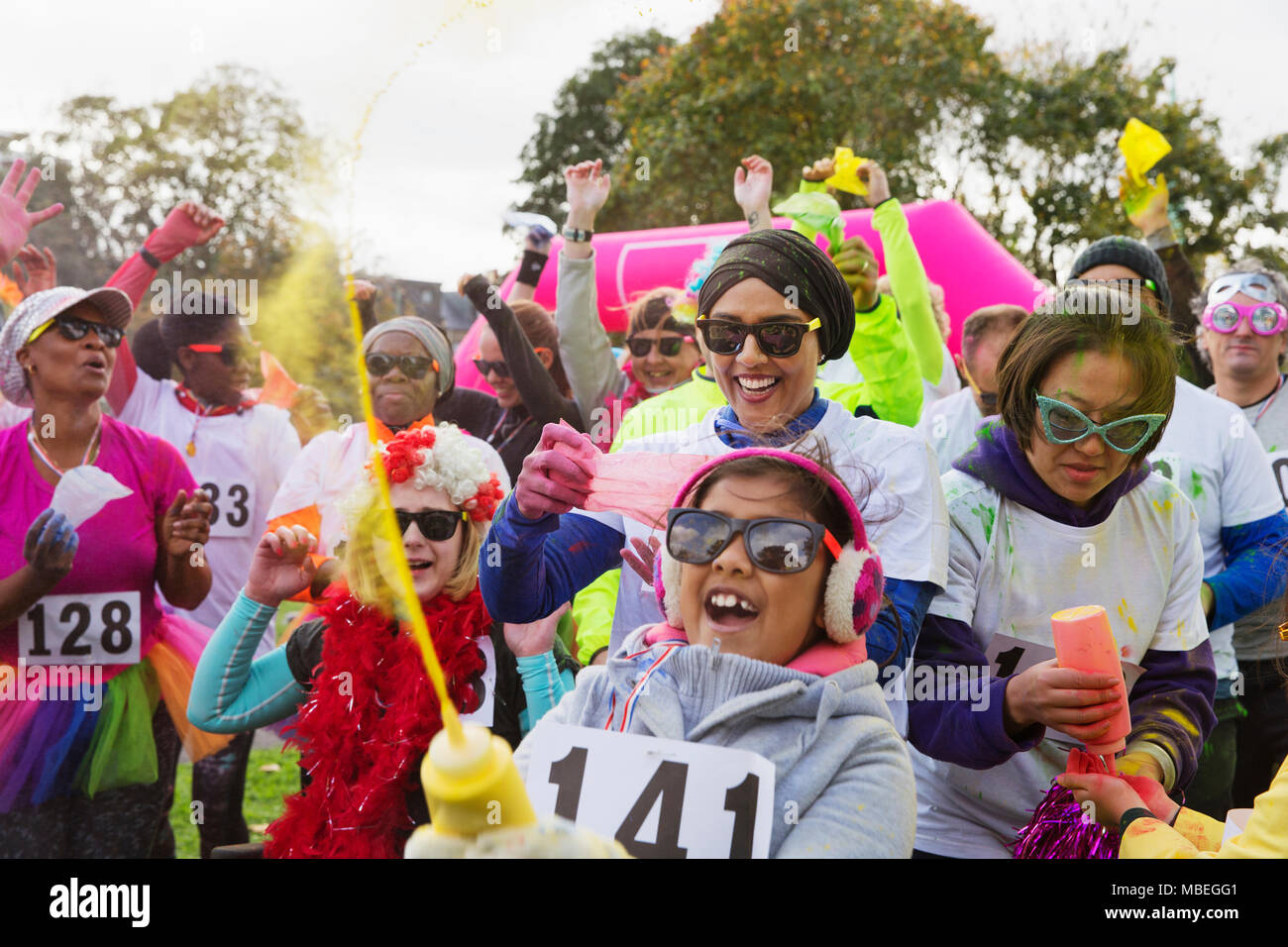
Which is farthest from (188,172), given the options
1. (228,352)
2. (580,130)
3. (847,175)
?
(580,130)

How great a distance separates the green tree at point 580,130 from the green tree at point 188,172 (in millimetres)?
7659

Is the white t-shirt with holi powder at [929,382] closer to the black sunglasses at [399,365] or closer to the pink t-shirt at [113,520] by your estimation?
the black sunglasses at [399,365]

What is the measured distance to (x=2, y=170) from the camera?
21.0ft

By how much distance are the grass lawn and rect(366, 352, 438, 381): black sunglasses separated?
1602 millimetres

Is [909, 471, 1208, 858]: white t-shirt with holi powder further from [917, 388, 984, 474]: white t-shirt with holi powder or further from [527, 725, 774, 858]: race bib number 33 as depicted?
[917, 388, 984, 474]: white t-shirt with holi powder

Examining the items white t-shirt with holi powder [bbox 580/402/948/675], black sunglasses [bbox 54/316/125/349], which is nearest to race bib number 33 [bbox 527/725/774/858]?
white t-shirt with holi powder [bbox 580/402/948/675]

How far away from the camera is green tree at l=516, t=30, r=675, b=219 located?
16.0 metres

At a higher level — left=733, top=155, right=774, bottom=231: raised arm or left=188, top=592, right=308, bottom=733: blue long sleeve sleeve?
left=733, top=155, right=774, bottom=231: raised arm

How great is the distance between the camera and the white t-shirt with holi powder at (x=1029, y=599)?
2.20 metres

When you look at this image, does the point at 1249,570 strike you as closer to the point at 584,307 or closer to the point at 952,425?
the point at 952,425

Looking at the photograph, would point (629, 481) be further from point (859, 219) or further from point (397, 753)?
point (859, 219)

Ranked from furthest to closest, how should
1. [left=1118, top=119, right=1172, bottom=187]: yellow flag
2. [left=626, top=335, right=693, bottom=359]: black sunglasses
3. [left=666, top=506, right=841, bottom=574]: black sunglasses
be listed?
[left=1118, top=119, right=1172, bottom=187]: yellow flag, [left=626, top=335, right=693, bottom=359]: black sunglasses, [left=666, top=506, right=841, bottom=574]: black sunglasses
